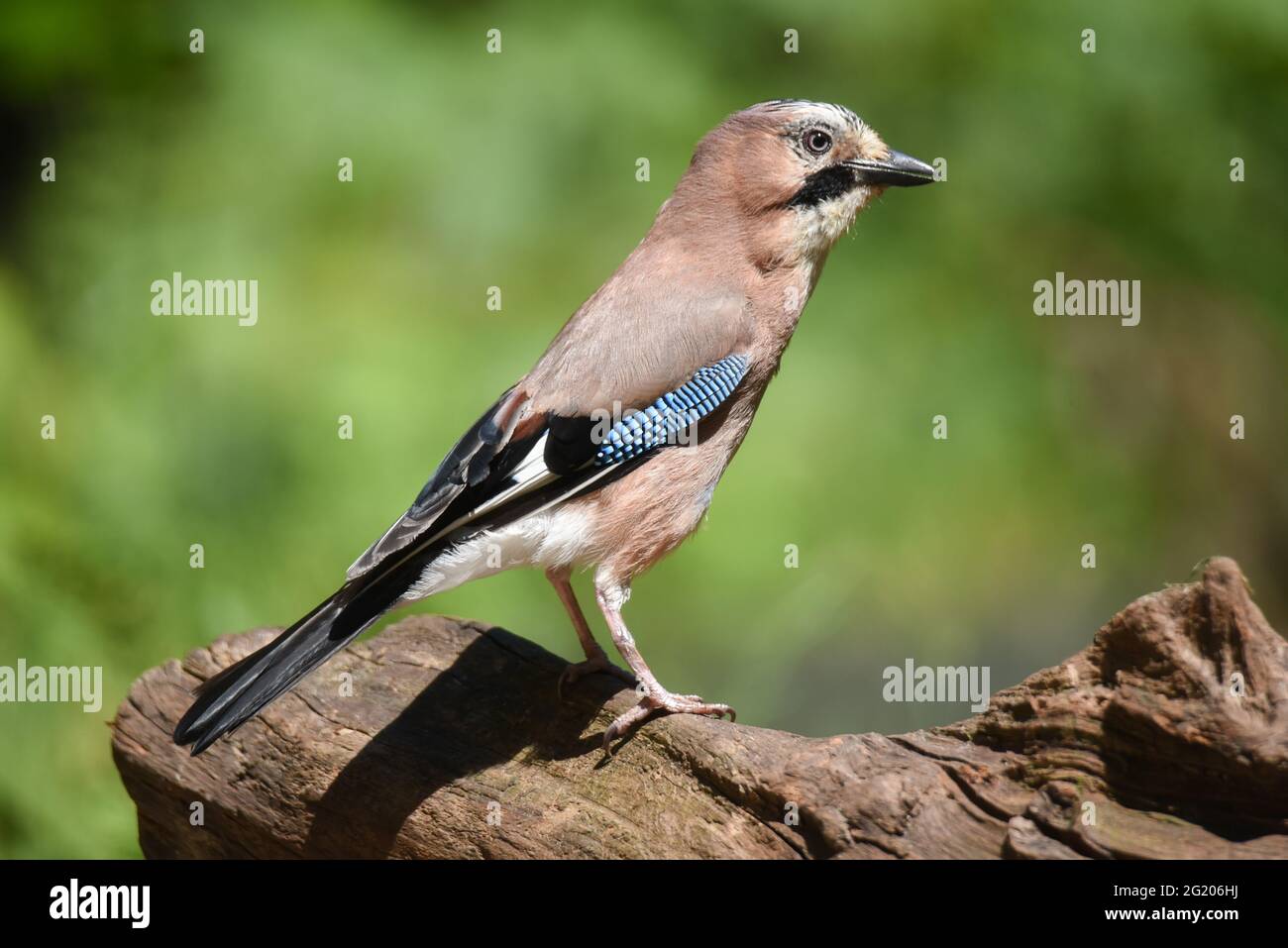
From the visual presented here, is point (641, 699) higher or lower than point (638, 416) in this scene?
lower

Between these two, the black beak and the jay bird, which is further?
the black beak

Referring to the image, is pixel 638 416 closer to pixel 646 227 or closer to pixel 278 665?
pixel 278 665

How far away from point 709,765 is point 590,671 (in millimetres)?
775

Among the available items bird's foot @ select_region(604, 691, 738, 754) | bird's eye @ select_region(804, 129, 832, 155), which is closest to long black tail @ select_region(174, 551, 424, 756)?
bird's foot @ select_region(604, 691, 738, 754)

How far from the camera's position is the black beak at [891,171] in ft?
15.4

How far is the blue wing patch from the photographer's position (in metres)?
4.32

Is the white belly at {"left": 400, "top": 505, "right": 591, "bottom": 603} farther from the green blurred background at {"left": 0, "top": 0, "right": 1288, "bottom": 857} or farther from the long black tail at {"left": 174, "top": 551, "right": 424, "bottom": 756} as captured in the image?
the green blurred background at {"left": 0, "top": 0, "right": 1288, "bottom": 857}

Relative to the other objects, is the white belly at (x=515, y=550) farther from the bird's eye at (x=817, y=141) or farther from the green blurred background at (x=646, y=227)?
the green blurred background at (x=646, y=227)

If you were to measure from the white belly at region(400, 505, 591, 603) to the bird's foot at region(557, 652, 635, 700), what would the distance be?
1.10 feet

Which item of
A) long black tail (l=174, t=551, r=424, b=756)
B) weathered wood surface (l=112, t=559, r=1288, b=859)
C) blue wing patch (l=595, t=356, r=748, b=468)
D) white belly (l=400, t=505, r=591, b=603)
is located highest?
blue wing patch (l=595, t=356, r=748, b=468)

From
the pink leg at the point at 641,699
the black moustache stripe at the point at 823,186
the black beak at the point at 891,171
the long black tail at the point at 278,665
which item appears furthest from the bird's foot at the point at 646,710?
the black beak at the point at 891,171

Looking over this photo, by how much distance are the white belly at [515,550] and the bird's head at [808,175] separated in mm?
1217

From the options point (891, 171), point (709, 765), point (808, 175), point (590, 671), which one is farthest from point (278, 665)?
point (891, 171)

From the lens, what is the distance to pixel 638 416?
435 centimetres
